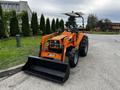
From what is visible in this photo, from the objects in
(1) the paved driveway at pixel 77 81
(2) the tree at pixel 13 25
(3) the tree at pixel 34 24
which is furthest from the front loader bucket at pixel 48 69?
(3) the tree at pixel 34 24

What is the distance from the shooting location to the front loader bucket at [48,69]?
13.9ft

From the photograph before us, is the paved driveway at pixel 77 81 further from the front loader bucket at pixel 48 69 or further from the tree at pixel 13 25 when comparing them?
the tree at pixel 13 25

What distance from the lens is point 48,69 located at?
463 cm

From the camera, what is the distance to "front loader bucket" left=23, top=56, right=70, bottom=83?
13.9ft

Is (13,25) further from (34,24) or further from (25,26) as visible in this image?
(34,24)

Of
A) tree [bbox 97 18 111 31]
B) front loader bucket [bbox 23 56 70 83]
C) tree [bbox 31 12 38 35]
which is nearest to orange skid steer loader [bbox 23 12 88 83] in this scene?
front loader bucket [bbox 23 56 70 83]

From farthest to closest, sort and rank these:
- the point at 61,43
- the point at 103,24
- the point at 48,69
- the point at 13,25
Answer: the point at 103,24 < the point at 13,25 < the point at 61,43 < the point at 48,69

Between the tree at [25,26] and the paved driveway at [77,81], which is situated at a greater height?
the tree at [25,26]

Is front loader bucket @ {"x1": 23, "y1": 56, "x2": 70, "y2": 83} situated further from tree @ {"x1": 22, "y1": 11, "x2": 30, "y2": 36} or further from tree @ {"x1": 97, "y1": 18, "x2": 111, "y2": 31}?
tree @ {"x1": 97, "y1": 18, "x2": 111, "y2": 31}

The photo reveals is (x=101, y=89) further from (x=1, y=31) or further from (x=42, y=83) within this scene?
(x=1, y=31)

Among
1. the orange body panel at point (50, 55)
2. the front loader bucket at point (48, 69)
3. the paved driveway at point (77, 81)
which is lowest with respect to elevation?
the paved driveway at point (77, 81)

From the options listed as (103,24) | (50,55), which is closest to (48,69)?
(50,55)

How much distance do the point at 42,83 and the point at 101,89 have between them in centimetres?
148

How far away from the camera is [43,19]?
20594 mm
